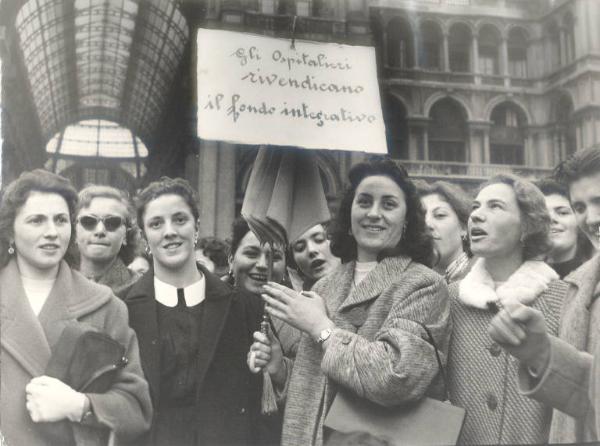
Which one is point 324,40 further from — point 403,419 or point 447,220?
point 403,419

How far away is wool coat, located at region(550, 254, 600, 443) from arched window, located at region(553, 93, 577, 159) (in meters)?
1.35

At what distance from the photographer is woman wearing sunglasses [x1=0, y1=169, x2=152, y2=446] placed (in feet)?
9.72

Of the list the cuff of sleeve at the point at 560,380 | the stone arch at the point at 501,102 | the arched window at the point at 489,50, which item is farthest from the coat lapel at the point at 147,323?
the arched window at the point at 489,50

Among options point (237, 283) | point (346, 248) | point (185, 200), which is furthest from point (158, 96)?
point (346, 248)

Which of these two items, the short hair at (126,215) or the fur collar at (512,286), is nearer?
the fur collar at (512,286)

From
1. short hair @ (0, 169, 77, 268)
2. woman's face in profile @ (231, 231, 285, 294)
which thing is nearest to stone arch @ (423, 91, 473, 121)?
woman's face in profile @ (231, 231, 285, 294)

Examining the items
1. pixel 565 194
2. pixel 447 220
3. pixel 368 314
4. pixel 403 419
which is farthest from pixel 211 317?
pixel 565 194

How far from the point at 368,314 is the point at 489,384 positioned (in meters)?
0.63

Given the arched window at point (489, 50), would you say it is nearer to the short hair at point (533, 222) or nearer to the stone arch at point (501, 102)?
the stone arch at point (501, 102)

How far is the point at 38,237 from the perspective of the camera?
121 inches

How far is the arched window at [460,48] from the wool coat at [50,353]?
2528mm

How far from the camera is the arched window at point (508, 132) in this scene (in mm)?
4113

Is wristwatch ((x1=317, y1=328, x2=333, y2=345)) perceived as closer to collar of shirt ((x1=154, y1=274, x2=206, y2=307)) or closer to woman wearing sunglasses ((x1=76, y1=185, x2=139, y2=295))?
collar of shirt ((x1=154, y1=274, x2=206, y2=307))

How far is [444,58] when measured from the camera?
4207mm
